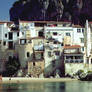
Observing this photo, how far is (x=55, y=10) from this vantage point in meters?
130

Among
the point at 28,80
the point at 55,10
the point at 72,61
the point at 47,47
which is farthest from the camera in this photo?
the point at 55,10

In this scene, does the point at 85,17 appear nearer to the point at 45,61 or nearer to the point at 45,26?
the point at 45,26

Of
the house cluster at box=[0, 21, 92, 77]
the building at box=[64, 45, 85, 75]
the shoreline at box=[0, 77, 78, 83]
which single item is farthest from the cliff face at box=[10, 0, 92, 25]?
the shoreline at box=[0, 77, 78, 83]

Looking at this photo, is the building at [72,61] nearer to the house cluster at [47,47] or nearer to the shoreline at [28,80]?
the house cluster at [47,47]

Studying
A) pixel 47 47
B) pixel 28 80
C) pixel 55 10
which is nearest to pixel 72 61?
pixel 47 47

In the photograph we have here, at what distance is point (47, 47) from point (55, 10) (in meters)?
28.8

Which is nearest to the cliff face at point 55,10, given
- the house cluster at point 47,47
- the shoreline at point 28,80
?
the house cluster at point 47,47

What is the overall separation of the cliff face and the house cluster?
1110 cm

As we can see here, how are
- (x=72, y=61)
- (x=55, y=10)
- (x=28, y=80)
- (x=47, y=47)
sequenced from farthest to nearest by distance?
(x=55, y=10)
(x=47, y=47)
(x=72, y=61)
(x=28, y=80)

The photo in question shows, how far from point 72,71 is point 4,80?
1801 cm

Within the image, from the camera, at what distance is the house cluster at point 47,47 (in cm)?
10294

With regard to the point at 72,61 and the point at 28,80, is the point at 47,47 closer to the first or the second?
the point at 72,61

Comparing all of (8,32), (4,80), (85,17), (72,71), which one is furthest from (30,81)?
(85,17)

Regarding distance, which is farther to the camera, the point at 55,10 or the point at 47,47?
the point at 55,10
